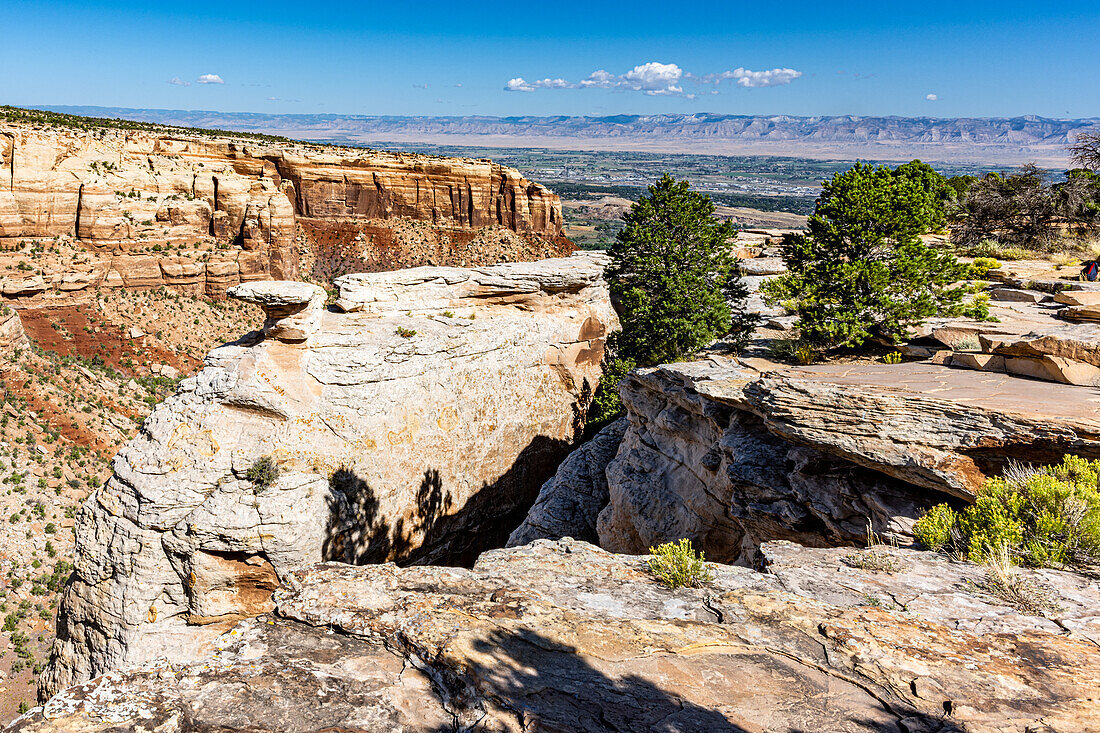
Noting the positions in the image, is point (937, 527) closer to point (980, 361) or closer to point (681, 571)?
point (681, 571)

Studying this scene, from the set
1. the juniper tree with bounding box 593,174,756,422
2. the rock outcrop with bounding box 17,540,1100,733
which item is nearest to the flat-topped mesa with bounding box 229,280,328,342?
the rock outcrop with bounding box 17,540,1100,733

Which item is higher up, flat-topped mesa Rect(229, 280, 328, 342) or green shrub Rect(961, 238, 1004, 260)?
green shrub Rect(961, 238, 1004, 260)

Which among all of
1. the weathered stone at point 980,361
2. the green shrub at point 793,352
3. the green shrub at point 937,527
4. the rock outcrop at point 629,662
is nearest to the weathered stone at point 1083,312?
the weathered stone at point 980,361

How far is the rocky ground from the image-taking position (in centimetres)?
2498

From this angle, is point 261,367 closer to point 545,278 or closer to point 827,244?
point 545,278

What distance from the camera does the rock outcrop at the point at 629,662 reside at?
5742mm

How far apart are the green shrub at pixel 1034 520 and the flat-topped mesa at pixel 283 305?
62.7 feet

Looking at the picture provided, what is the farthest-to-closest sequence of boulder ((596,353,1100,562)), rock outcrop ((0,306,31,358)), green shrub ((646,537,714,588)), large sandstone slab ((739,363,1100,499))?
1. rock outcrop ((0,306,31,358))
2. boulder ((596,353,1100,562))
3. large sandstone slab ((739,363,1100,499))
4. green shrub ((646,537,714,588))

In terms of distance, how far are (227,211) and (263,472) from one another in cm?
5543

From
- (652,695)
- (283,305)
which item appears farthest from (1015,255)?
(283,305)

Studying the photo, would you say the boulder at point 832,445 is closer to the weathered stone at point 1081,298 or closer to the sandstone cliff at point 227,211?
the weathered stone at point 1081,298

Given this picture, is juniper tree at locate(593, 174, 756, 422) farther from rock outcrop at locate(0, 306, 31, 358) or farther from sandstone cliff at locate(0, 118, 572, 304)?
sandstone cliff at locate(0, 118, 572, 304)

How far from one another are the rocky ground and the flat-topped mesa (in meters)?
17.3

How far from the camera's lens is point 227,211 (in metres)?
62.1
